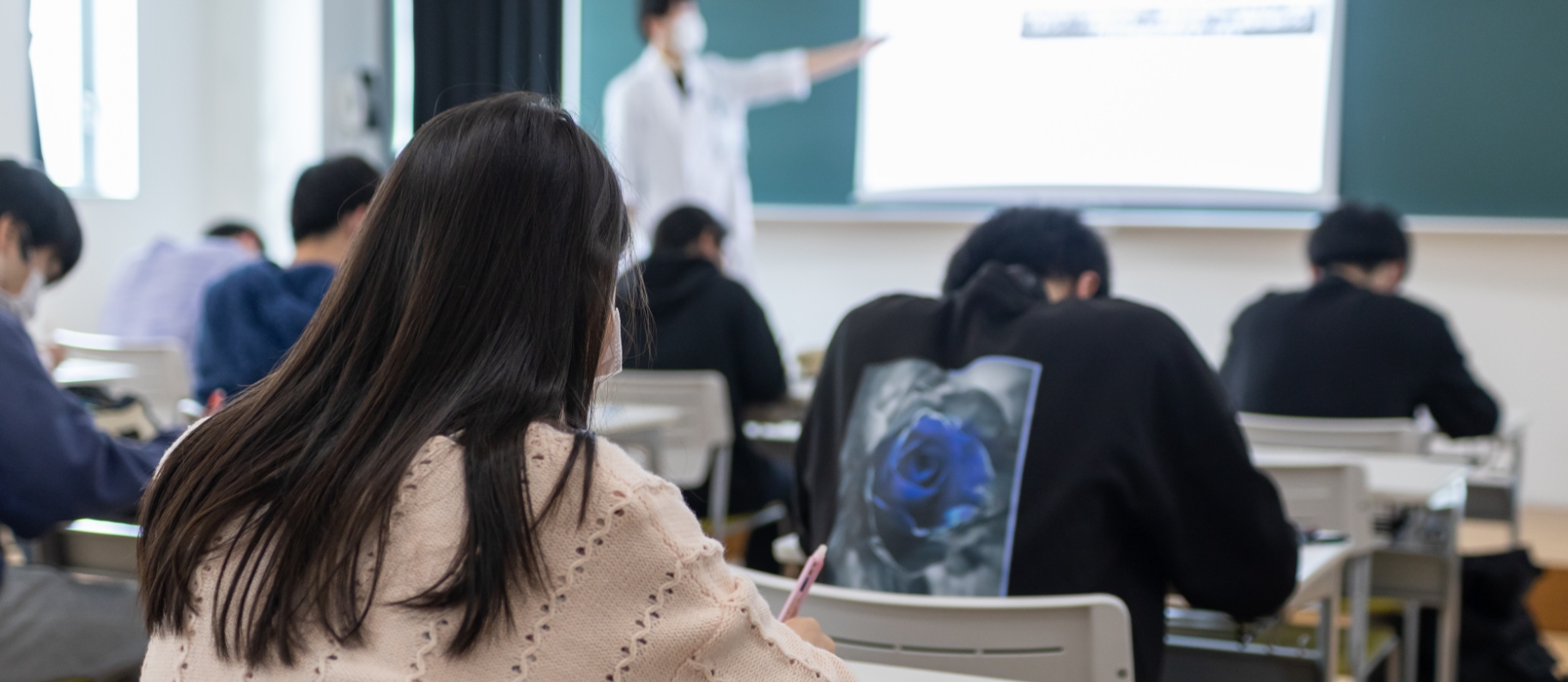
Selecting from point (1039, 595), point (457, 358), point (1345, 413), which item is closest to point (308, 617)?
point (457, 358)

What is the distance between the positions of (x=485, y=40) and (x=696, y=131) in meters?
1.58

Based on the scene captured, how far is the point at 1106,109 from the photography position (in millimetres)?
5004

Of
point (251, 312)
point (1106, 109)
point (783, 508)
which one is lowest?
point (783, 508)

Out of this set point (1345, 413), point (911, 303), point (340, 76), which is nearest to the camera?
point (911, 303)

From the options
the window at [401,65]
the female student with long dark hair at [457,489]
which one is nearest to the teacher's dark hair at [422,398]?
the female student with long dark hair at [457,489]

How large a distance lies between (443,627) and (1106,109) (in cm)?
461

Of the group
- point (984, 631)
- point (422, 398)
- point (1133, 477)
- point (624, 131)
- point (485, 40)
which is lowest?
point (984, 631)

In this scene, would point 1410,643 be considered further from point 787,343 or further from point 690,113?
point 787,343

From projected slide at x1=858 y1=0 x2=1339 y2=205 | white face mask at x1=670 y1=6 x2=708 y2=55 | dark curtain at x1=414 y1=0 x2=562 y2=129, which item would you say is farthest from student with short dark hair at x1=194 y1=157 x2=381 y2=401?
dark curtain at x1=414 y1=0 x2=562 y2=129

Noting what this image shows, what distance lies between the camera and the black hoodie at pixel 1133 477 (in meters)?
1.49

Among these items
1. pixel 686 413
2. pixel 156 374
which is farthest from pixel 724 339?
pixel 156 374

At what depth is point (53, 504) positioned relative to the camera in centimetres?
172

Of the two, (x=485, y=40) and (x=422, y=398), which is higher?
(x=485, y=40)

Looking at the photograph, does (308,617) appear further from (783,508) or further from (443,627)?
(783,508)
